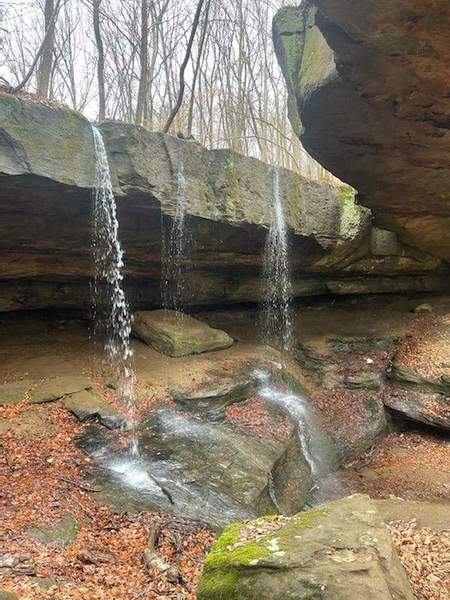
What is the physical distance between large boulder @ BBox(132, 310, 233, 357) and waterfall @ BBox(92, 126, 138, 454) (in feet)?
1.68

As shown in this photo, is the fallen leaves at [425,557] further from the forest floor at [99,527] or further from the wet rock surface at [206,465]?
the wet rock surface at [206,465]

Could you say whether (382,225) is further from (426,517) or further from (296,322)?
(426,517)

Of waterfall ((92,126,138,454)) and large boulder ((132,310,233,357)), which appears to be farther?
large boulder ((132,310,233,357))

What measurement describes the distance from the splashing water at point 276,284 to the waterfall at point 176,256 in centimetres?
203

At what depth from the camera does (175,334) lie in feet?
34.1

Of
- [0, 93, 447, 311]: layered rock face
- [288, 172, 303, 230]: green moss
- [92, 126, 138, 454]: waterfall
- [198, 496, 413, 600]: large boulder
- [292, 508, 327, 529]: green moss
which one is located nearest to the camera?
[198, 496, 413, 600]: large boulder

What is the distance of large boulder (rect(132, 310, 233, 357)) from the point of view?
10281 mm

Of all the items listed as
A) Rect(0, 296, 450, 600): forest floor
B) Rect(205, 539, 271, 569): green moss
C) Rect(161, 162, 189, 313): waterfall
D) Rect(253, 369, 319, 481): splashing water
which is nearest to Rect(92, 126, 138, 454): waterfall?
Rect(0, 296, 450, 600): forest floor

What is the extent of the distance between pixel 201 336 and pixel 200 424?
10.9ft

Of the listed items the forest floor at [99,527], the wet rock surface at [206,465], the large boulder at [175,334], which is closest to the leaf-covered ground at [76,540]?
the forest floor at [99,527]

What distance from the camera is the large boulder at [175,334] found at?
1028 cm

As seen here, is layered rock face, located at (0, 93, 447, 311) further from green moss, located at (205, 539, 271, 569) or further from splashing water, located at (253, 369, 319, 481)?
green moss, located at (205, 539, 271, 569)

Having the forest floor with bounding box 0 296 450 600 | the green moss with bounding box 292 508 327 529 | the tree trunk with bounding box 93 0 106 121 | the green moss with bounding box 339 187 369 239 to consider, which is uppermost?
the tree trunk with bounding box 93 0 106 121

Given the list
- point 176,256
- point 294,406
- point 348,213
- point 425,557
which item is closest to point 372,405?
point 294,406
